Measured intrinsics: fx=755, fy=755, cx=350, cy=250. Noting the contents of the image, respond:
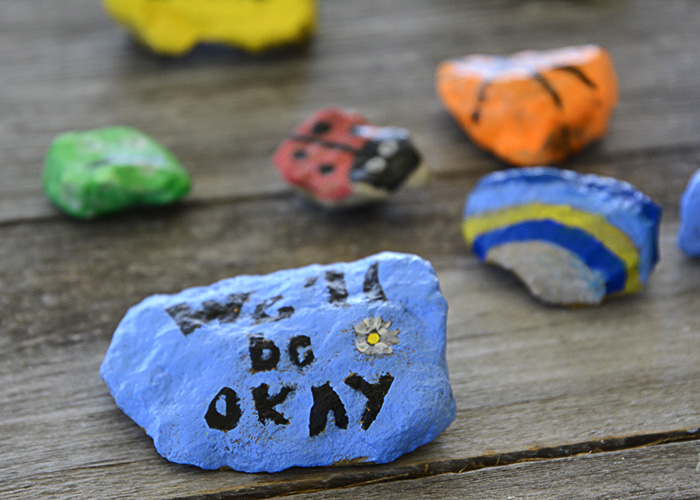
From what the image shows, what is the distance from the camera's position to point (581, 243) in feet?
3.72

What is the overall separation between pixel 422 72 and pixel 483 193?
0.74m

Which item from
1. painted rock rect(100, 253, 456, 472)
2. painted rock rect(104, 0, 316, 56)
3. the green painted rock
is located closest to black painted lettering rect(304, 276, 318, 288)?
painted rock rect(100, 253, 456, 472)

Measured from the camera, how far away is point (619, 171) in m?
1.47

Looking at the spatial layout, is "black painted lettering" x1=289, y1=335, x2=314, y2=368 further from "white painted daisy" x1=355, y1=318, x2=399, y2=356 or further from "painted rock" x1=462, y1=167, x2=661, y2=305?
"painted rock" x1=462, y1=167, x2=661, y2=305

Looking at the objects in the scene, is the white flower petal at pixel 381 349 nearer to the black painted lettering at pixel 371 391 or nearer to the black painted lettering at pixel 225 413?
the black painted lettering at pixel 371 391

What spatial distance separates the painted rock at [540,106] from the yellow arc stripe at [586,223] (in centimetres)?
33

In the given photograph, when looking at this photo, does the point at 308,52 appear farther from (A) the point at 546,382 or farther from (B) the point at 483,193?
(A) the point at 546,382

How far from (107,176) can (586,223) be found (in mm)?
805

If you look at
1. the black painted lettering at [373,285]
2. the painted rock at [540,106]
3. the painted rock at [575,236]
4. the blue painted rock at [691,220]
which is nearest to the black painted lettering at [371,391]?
the black painted lettering at [373,285]

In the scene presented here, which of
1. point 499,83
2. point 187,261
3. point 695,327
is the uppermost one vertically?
point 499,83

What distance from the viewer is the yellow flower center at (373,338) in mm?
910

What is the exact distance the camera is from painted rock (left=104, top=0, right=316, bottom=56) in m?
1.89

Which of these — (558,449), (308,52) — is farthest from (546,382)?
(308,52)

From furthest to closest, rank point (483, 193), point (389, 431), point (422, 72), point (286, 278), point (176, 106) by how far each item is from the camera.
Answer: point (422, 72) → point (176, 106) → point (483, 193) → point (286, 278) → point (389, 431)
